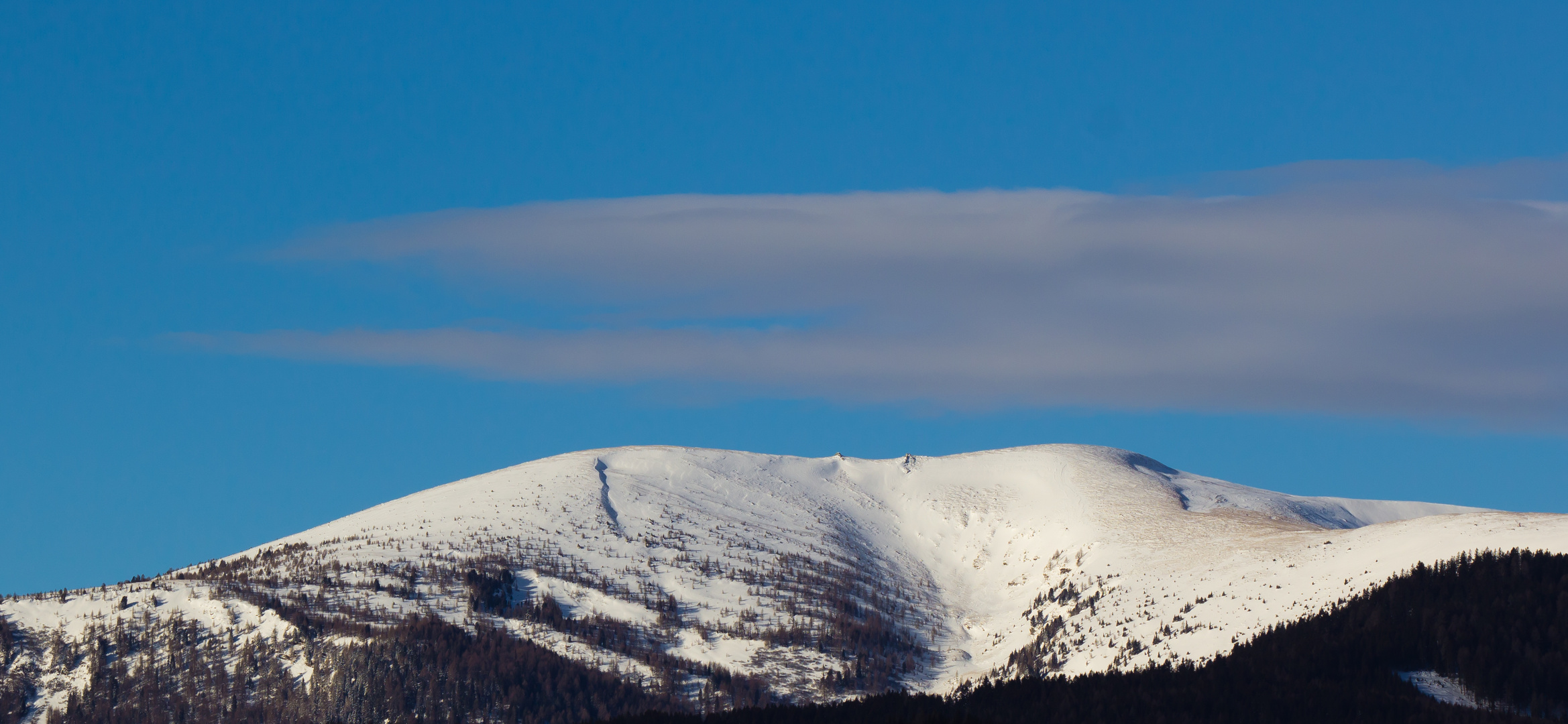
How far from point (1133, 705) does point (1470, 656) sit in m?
38.1

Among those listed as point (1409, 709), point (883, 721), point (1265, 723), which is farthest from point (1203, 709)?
point (883, 721)

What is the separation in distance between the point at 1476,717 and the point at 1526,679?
17.3 m

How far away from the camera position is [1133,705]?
649 feet

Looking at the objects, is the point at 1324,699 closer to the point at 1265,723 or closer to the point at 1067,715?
the point at 1265,723

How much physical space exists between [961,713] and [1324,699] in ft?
128

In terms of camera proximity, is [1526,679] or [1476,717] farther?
[1526,679]

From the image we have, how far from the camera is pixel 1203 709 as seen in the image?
640 ft

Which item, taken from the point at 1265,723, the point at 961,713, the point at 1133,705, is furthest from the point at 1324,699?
the point at 961,713

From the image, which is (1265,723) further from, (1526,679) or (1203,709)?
(1526,679)

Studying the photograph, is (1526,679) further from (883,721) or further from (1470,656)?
(883,721)

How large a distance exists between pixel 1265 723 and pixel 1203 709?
7018 mm

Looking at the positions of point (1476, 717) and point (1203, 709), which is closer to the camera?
point (1476, 717)

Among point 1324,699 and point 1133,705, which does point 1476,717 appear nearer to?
point 1324,699

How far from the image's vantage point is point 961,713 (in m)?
193
